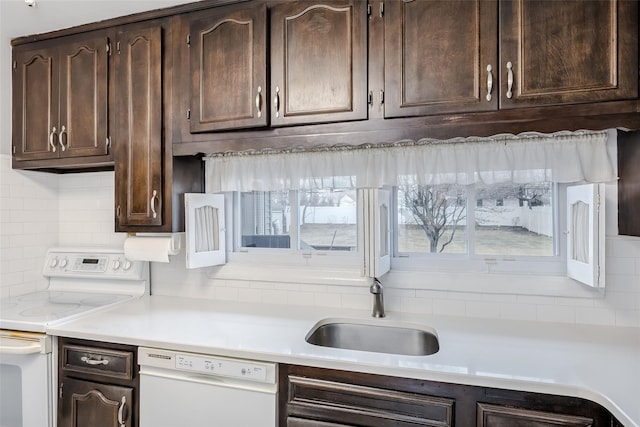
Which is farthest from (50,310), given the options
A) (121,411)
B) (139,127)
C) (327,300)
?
(327,300)

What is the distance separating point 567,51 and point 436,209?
0.89 m

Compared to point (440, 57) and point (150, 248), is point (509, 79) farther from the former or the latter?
point (150, 248)

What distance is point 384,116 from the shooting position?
5.17 ft

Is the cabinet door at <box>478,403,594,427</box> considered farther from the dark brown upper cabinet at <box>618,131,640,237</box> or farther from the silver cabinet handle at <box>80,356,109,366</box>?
the silver cabinet handle at <box>80,356,109,366</box>

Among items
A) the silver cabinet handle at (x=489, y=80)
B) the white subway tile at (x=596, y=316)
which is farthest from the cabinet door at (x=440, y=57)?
the white subway tile at (x=596, y=316)

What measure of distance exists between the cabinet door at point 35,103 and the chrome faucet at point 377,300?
1.88 meters

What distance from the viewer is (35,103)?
2.17 m

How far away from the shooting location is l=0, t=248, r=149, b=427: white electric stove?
5.72 ft

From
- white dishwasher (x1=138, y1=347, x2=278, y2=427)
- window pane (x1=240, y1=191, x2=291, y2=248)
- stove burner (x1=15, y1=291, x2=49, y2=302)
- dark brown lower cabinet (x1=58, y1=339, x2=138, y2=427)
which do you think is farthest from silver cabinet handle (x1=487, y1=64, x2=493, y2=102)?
stove burner (x1=15, y1=291, x2=49, y2=302)

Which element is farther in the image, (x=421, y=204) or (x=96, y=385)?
(x=421, y=204)

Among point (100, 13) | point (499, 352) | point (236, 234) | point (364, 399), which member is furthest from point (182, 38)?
point (499, 352)

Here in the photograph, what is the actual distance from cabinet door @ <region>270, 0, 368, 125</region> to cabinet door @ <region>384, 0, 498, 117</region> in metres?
0.12

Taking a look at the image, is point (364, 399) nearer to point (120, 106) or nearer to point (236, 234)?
point (236, 234)

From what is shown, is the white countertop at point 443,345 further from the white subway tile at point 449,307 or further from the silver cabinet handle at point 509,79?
the silver cabinet handle at point 509,79
